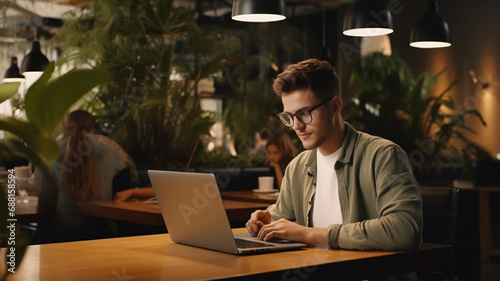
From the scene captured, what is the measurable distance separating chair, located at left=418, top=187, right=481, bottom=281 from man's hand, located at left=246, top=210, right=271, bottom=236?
69 cm

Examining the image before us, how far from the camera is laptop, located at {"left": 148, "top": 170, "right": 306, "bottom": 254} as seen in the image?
1.94 m

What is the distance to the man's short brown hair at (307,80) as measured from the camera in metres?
2.36

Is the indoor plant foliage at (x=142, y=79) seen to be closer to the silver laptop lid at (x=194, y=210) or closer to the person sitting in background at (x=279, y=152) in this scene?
the person sitting in background at (x=279, y=152)

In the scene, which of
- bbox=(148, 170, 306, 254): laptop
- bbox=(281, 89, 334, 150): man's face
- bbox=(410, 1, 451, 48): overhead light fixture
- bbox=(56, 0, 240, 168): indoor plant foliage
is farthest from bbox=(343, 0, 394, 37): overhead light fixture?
bbox=(56, 0, 240, 168): indoor plant foliage

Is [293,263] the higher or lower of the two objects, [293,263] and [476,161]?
the higher

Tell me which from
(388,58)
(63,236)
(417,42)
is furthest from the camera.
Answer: (388,58)

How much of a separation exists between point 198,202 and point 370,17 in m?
2.58

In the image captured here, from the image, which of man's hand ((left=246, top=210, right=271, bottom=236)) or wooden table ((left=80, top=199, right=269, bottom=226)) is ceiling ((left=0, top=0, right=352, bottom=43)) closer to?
wooden table ((left=80, top=199, right=269, bottom=226))

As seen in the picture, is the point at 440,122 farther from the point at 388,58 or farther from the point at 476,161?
the point at 388,58

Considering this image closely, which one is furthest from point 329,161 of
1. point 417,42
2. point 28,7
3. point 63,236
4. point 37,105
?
point 28,7

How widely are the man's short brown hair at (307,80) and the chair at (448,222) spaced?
0.64 m

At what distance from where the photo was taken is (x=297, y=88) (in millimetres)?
2371

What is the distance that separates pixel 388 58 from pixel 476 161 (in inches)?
76.8

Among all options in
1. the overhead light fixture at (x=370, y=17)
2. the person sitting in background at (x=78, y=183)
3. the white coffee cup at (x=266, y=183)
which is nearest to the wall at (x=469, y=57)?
the white coffee cup at (x=266, y=183)
